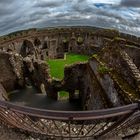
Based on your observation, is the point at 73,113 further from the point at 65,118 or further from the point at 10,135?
the point at 10,135

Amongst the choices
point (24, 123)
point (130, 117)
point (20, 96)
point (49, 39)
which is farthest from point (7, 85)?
point (130, 117)

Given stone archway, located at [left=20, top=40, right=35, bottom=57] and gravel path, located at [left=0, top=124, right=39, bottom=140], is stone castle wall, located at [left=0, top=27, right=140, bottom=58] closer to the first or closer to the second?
stone archway, located at [left=20, top=40, right=35, bottom=57]

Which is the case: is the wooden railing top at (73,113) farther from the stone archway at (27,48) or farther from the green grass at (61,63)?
the stone archway at (27,48)

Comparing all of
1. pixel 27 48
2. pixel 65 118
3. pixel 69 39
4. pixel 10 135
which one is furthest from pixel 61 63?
pixel 65 118

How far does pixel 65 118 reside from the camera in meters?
8.23

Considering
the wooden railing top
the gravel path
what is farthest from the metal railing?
the gravel path

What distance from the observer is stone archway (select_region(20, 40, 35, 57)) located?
36.5 metres

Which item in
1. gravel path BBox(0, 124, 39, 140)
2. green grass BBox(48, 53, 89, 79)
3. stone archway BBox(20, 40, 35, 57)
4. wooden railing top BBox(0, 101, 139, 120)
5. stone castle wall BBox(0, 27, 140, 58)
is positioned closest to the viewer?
wooden railing top BBox(0, 101, 139, 120)

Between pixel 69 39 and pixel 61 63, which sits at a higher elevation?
pixel 69 39

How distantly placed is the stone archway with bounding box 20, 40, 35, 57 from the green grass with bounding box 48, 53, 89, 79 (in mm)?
3405

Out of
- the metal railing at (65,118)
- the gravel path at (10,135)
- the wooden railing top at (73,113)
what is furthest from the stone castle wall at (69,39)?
the wooden railing top at (73,113)

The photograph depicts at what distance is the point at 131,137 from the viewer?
36.1 ft

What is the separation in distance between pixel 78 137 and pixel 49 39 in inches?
1315

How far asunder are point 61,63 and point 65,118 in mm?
30475
